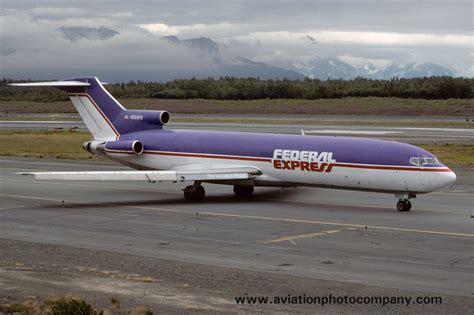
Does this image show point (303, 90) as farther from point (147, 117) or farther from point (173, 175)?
point (173, 175)

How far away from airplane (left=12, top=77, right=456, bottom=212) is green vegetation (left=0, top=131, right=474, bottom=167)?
15.7m

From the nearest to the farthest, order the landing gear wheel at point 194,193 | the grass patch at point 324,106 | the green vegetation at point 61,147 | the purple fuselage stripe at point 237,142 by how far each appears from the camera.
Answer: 1. the purple fuselage stripe at point 237,142
2. the landing gear wheel at point 194,193
3. the green vegetation at point 61,147
4. the grass patch at point 324,106

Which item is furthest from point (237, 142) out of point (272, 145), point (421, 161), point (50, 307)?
point (50, 307)

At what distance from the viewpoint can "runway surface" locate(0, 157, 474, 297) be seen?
21797 millimetres

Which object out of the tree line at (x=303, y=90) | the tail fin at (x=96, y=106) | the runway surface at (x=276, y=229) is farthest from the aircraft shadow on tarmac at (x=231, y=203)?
the tree line at (x=303, y=90)

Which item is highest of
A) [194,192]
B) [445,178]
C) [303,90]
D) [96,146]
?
[303,90]

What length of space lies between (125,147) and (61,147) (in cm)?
2727

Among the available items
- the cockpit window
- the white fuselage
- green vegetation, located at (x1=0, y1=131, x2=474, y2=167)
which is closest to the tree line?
green vegetation, located at (x1=0, y1=131, x2=474, y2=167)

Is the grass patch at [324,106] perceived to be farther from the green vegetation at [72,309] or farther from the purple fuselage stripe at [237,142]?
the green vegetation at [72,309]

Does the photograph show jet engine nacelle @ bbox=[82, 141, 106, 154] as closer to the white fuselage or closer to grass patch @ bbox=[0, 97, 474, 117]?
the white fuselage

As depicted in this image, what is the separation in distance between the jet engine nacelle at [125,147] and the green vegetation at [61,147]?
1678 centimetres

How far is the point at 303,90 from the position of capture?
131500mm

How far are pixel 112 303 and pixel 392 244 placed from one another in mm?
10256

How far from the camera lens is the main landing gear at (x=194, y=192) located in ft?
117
